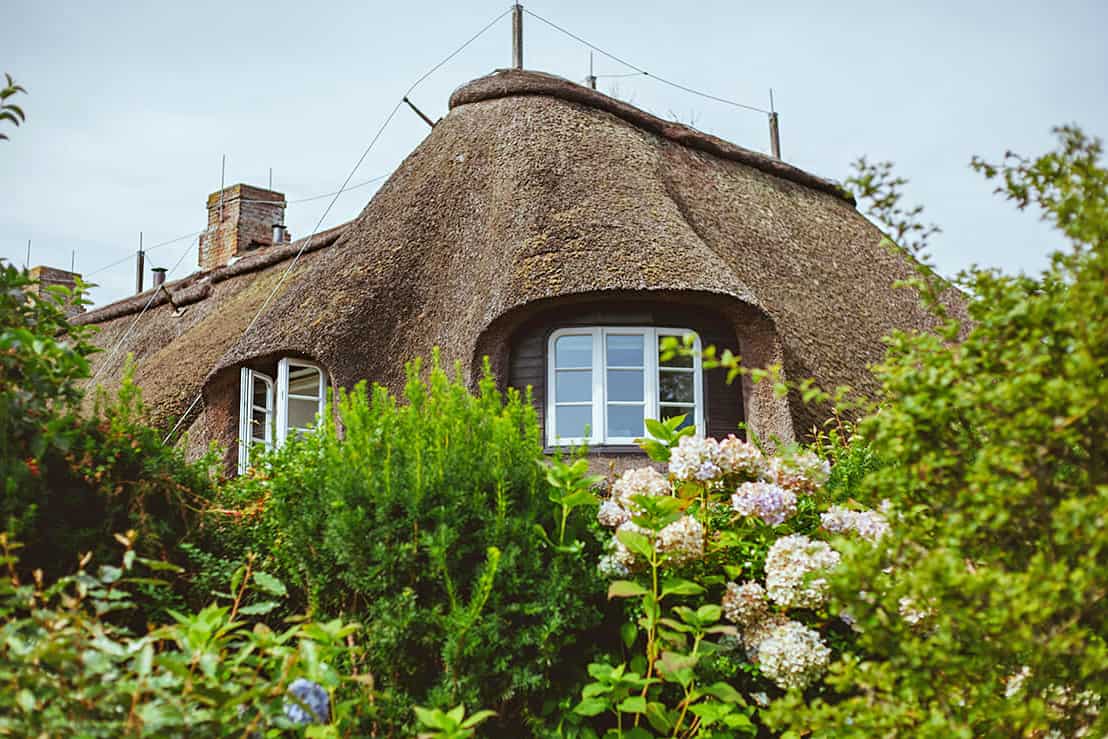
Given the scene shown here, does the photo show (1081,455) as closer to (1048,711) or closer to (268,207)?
(1048,711)

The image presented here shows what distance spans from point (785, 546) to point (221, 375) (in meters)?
7.71

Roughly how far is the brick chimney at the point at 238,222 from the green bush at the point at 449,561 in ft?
44.4

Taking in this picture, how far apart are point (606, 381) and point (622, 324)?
0.55 metres

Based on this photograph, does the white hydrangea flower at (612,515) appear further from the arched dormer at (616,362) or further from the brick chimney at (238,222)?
the brick chimney at (238,222)

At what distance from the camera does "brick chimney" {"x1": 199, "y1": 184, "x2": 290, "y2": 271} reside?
55.2 ft

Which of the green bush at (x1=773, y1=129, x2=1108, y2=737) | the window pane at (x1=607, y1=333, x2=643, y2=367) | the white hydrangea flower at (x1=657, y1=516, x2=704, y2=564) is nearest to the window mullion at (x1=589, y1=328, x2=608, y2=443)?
the window pane at (x1=607, y1=333, x2=643, y2=367)

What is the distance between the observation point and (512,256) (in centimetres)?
903

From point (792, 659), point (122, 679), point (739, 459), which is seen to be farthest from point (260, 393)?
point (122, 679)

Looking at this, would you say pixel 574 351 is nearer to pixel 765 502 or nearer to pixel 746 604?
pixel 765 502

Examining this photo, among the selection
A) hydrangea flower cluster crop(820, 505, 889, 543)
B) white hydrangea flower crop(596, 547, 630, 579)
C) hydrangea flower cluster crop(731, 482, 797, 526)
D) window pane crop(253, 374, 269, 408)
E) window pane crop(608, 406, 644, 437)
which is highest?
window pane crop(253, 374, 269, 408)

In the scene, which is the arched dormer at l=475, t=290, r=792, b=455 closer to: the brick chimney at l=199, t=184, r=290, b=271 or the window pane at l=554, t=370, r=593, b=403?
the window pane at l=554, t=370, r=593, b=403

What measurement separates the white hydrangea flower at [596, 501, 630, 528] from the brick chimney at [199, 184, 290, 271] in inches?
541

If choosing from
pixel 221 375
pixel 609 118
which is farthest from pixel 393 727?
pixel 609 118

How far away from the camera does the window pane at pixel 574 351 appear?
8938 mm
